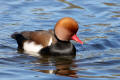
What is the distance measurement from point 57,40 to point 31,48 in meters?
0.75

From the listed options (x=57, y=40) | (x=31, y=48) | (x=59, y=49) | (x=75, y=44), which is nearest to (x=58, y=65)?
(x=59, y=49)

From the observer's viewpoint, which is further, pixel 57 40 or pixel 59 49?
pixel 57 40

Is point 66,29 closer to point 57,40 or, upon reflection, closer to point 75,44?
point 57,40

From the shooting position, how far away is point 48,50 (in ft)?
28.3

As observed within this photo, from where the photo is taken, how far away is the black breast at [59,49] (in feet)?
28.1

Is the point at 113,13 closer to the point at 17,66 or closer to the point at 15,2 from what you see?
the point at 15,2

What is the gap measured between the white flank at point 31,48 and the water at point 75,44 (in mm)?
267

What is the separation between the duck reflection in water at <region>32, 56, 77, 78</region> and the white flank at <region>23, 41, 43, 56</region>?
1.31 feet

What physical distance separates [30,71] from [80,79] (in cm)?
107

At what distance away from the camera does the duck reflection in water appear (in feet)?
23.6

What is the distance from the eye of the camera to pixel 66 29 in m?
8.51

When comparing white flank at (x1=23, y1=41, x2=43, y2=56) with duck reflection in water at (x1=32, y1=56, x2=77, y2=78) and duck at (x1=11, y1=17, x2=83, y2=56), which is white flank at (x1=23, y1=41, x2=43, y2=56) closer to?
duck at (x1=11, y1=17, x2=83, y2=56)

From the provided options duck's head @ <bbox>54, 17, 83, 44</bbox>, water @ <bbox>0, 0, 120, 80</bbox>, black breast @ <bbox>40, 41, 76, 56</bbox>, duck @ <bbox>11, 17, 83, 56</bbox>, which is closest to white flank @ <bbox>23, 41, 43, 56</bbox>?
duck @ <bbox>11, 17, 83, 56</bbox>

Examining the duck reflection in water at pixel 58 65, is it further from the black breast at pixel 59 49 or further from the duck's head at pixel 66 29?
the duck's head at pixel 66 29
